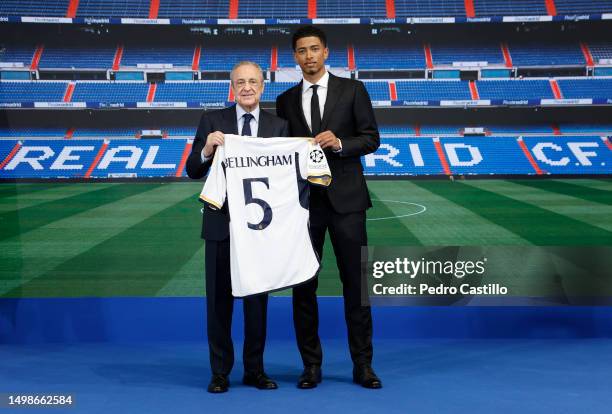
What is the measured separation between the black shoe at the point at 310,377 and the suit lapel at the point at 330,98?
1.24 meters

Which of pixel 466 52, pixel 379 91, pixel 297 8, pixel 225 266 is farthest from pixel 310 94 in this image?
pixel 466 52

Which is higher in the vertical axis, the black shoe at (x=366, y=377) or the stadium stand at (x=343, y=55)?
the stadium stand at (x=343, y=55)

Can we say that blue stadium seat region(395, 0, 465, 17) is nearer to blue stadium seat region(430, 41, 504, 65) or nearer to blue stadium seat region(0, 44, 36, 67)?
blue stadium seat region(430, 41, 504, 65)

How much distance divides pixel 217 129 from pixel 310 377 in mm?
1353

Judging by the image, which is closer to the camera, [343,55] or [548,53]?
[343,55]

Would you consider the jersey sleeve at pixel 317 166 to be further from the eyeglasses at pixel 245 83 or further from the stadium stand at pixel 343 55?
the stadium stand at pixel 343 55

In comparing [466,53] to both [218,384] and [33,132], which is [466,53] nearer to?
[33,132]

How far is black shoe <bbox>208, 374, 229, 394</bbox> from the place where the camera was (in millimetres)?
3182

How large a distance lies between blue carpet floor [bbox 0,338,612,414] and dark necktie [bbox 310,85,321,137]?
4.33 feet

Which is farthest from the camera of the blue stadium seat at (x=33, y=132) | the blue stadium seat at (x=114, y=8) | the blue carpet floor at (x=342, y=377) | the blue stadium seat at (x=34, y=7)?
the blue stadium seat at (x=33, y=132)

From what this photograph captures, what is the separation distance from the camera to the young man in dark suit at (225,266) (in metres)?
3.27

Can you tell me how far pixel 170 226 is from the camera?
962 cm

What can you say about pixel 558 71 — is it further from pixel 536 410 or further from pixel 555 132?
pixel 536 410

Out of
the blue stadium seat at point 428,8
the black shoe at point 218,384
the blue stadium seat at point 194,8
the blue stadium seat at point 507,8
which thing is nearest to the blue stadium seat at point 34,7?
the blue stadium seat at point 194,8
